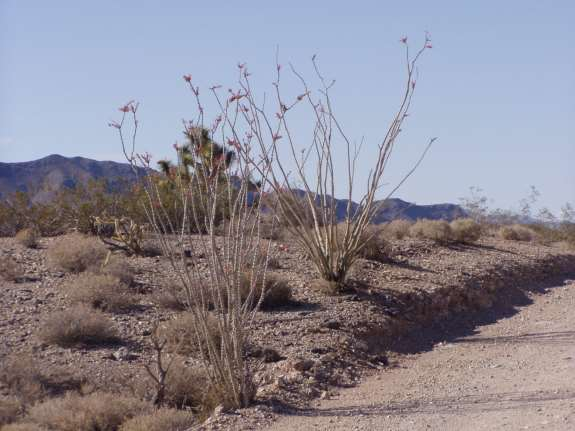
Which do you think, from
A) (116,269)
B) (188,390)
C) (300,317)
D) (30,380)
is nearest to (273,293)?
(300,317)

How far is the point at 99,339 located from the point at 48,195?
12.6 m

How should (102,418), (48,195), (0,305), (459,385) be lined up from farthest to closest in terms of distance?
(48,195), (0,305), (459,385), (102,418)

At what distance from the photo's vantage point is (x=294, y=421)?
8.82 m

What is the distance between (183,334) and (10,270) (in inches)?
183

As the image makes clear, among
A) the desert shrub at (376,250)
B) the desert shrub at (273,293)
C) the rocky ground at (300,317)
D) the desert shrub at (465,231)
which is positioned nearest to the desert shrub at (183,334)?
the rocky ground at (300,317)

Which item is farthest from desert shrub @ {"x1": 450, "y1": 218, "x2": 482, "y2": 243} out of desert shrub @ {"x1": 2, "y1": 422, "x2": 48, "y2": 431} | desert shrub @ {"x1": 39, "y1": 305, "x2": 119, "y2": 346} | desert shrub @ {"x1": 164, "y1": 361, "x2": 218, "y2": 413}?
desert shrub @ {"x1": 2, "y1": 422, "x2": 48, "y2": 431}

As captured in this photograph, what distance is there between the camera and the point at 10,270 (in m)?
14.5

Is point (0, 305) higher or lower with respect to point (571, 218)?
Result: lower

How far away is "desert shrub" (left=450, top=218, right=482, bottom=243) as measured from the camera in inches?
1010

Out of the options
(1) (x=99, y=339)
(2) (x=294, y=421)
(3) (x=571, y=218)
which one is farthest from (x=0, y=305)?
(3) (x=571, y=218)

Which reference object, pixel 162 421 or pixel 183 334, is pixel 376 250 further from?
pixel 162 421

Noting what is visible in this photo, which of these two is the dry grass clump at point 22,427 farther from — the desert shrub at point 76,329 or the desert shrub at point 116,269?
the desert shrub at point 116,269

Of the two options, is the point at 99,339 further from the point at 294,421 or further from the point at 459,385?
the point at 459,385

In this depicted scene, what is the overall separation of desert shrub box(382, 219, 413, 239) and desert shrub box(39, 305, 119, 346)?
14.1 metres
